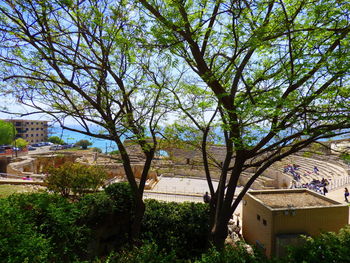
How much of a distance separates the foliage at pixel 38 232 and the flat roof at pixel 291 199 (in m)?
6.83

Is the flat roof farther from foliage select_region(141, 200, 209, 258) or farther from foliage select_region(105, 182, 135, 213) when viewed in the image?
foliage select_region(105, 182, 135, 213)

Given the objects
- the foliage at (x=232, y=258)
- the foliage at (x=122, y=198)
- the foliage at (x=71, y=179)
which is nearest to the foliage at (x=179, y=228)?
the foliage at (x=122, y=198)

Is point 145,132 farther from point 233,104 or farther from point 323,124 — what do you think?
point 323,124

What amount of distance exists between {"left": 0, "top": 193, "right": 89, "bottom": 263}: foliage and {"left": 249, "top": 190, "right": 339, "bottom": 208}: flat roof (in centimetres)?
683

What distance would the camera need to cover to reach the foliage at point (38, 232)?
126 inches

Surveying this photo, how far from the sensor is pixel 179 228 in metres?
7.21

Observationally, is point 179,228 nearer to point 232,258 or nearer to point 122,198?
point 122,198

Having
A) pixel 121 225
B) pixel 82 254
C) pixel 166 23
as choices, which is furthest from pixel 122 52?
Result: pixel 121 225

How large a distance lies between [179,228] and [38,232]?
425cm

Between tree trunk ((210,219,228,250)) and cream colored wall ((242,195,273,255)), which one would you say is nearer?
tree trunk ((210,219,228,250))

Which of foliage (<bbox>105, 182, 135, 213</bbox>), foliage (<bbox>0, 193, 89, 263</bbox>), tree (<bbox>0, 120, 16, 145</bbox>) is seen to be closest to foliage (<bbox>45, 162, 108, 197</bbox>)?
foliage (<bbox>105, 182, 135, 213</bbox>)

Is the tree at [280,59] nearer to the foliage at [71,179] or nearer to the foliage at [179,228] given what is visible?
the foliage at [179,228]

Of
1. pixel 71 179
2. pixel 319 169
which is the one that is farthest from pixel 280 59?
pixel 319 169

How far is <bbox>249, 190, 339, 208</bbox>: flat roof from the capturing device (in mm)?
8148
